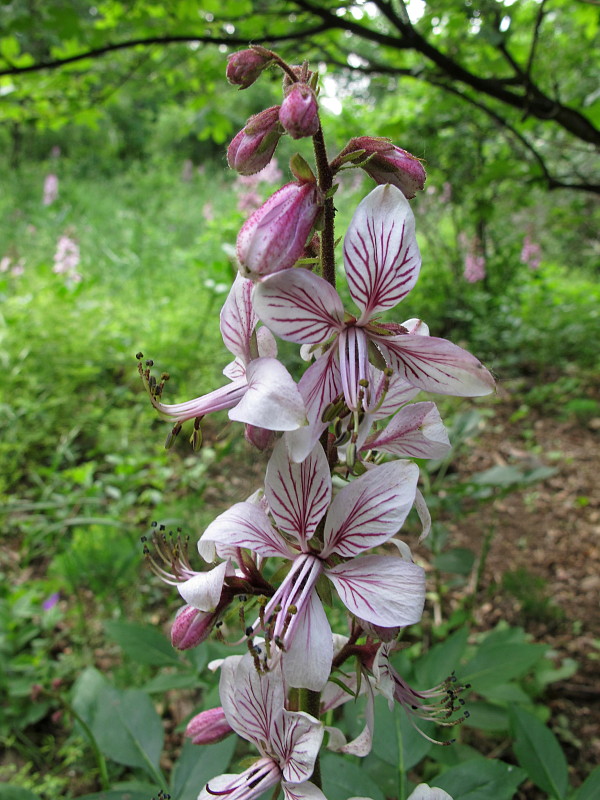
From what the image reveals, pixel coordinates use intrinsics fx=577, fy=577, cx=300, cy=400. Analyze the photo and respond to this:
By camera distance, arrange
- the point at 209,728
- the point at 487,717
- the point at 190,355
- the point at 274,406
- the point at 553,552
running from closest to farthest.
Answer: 1. the point at 274,406
2. the point at 209,728
3. the point at 487,717
4. the point at 553,552
5. the point at 190,355

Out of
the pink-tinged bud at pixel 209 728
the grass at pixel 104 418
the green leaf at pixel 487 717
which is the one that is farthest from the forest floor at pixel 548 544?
the pink-tinged bud at pixel 209 728

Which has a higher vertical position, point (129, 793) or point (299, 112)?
point (299, 112)

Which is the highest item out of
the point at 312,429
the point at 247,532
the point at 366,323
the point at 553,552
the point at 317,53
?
the point at 317,53

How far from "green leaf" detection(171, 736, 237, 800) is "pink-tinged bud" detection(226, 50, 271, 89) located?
3.47ft

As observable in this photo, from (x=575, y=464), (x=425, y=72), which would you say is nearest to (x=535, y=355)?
(x=575, y=464)

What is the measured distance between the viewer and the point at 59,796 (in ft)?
6.18

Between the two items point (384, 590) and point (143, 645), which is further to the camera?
point (143, 645)

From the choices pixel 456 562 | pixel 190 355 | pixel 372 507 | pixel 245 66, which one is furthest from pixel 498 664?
pixel 190 355

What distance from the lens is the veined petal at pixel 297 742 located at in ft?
2.46

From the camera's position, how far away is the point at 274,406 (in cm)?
67

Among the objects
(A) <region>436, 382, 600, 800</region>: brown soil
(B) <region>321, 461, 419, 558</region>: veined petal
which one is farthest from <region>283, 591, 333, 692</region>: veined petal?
(A) <region>436, 382, 600, 800</region>: brown soil

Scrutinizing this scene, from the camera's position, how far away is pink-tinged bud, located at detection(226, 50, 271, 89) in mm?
773

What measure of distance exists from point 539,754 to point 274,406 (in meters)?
0.93

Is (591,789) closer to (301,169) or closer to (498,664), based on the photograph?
(498,664)
